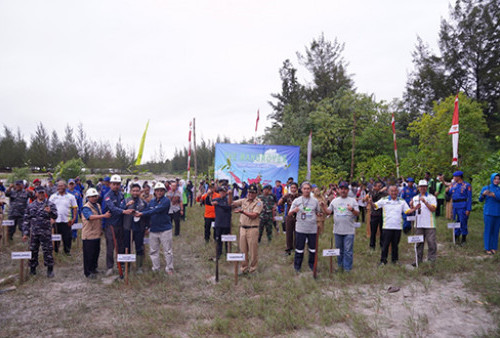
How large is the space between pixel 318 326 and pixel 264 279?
2.03 m

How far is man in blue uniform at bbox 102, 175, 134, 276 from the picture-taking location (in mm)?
6592

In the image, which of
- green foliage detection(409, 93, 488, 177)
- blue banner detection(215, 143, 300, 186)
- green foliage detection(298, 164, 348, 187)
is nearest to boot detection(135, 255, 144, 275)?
blue banner detection(215, 143, 300, 186)

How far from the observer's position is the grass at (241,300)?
14.6ft

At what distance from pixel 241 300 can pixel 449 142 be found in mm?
16634

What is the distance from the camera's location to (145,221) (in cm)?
716

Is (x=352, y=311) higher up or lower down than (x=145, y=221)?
lower down

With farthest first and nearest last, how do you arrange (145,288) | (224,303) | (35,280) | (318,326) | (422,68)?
(422,68)
(35,280)
(145,288)
(224,303)
(318,326)

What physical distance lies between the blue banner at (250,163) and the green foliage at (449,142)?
8355 millimetres

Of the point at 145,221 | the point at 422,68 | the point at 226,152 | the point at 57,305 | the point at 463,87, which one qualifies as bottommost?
the point at 57,305

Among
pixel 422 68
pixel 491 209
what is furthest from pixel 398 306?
pixel 422 68

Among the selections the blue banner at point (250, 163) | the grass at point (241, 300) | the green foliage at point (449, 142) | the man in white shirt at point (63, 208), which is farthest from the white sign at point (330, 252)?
the green foliage at point (449, 142)

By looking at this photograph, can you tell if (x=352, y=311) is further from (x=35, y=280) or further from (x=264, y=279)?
(x=35, y=280)

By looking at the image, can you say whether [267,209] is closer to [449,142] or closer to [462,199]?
[462,199]

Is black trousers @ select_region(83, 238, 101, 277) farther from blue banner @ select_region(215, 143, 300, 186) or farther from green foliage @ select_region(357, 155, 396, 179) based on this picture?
green foliage @ select_region(357, 155, 396, 179)
